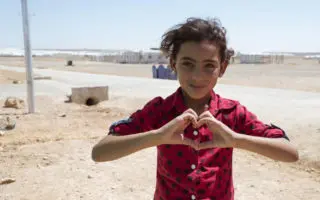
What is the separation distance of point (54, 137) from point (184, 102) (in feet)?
16.0

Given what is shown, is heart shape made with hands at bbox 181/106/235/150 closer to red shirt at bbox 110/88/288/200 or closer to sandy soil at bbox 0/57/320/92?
red shirt at bbox 110/88/288/200

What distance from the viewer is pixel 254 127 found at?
1.60m

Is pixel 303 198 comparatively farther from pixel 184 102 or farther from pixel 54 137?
pixel 54 137

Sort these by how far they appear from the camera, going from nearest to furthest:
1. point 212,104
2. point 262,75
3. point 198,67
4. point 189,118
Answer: point 189,118 → point 198,67 → point 212,104 → point 262,75

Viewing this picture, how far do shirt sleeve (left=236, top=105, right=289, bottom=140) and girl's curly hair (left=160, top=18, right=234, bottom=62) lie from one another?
27 centimetres

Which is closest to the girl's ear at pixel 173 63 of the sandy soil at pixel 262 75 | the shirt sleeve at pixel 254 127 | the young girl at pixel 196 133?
the young girl at pixel 196 133

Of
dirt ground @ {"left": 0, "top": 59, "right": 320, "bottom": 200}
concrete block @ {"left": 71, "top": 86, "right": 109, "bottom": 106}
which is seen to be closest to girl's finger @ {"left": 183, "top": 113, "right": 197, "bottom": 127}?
dirt ground @ {"left": 0, "top": 59, "right": 320, "bottom": 200}

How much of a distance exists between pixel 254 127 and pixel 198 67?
363 millimetres

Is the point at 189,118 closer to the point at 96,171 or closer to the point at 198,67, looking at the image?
the point at 198,67

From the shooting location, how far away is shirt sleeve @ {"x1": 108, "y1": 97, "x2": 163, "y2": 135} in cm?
158

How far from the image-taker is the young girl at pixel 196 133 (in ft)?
4.75

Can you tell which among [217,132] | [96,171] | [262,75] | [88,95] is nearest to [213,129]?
[217,132]

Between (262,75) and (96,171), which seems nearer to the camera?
(96,171)

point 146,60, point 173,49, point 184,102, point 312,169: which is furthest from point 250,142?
point 146,60
